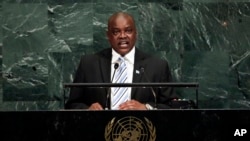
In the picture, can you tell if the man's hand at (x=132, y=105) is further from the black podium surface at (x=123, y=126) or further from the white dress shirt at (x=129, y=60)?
the black podium surface at (x=123, y=126)

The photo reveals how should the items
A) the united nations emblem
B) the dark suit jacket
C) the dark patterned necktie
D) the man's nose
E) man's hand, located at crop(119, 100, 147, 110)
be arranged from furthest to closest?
the man's nose
the dark suit jacket
the dark patterned necktie
man's hand, located at crop(119, 100, 147, 110)
the united nations emblem

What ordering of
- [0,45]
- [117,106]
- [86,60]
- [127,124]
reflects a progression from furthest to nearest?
[0,45] → [86,60] → [117,106] → [127,124]

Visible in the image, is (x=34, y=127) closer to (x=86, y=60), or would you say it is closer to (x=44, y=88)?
(x=86, y=60)

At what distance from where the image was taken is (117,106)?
16.6 ft

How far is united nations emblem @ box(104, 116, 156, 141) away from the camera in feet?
13.8

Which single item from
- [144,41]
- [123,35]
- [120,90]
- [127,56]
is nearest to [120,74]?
[120,90]

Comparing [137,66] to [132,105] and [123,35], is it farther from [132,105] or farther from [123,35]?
[132,105]

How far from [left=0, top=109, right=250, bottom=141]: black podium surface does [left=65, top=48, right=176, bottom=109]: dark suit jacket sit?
2.53ft

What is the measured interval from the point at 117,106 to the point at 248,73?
252 cm

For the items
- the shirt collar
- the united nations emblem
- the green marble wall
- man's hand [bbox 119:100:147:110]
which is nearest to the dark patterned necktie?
the shirt collar

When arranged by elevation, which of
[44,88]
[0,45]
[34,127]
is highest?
[0,45]

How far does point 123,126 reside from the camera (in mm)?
4199

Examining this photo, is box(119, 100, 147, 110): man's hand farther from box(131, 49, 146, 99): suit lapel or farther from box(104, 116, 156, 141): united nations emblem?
box(104, 116, 156, 141): united nations emblem

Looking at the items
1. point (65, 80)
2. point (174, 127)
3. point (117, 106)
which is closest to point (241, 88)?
point (65, 80)
